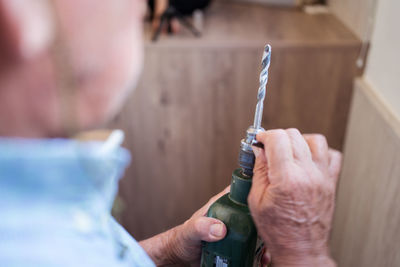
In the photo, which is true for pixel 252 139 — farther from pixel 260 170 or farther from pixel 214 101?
pixel 214 101

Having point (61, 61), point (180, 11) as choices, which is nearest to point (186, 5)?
point (180, 11)

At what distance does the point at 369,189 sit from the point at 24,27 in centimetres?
87

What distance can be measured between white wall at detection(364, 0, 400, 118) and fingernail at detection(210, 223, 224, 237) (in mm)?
525

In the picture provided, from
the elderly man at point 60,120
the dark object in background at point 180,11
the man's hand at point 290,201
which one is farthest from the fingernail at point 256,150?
the dark object in background at point 180,11

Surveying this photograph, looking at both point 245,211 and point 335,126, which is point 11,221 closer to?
point 245,211

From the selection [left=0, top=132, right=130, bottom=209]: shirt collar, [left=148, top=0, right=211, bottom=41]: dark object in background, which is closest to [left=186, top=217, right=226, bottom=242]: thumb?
[left=0, top=132, right=130, bottom=209]: shirt collar

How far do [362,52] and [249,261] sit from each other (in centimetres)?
81

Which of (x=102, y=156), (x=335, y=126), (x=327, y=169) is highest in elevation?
(x=102, y=156)

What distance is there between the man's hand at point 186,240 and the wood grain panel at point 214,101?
1.51ft

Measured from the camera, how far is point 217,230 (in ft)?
1.65

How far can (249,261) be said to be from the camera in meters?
0.50

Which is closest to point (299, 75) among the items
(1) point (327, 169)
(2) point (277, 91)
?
(2) point (277, 91)

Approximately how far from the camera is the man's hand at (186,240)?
0.51 metres

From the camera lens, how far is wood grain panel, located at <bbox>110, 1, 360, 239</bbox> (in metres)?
1.15
